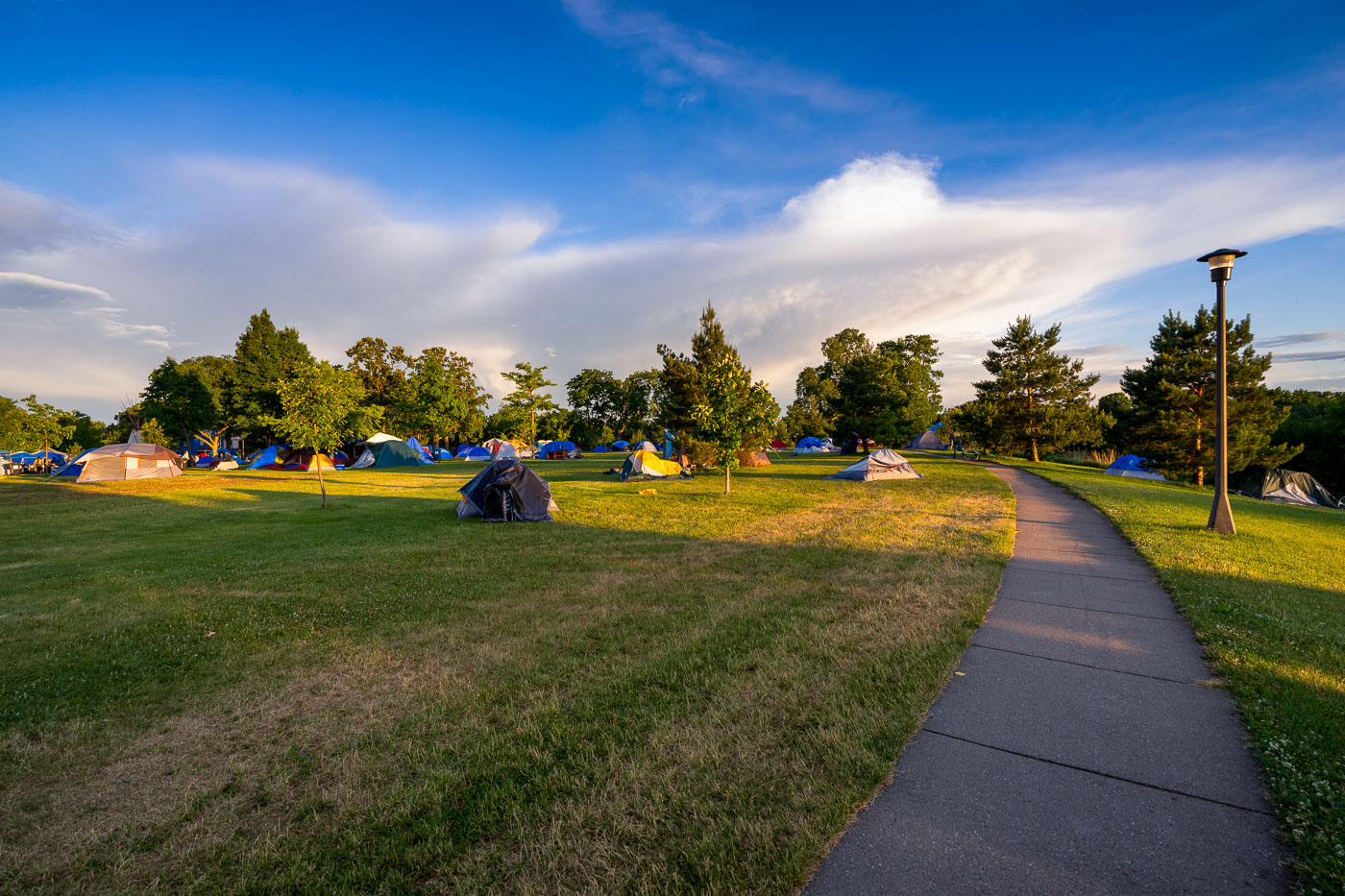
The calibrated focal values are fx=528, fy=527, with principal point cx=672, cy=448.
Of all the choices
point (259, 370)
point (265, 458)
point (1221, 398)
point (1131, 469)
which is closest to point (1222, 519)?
point (1221, 398)

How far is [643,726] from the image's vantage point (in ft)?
13.6

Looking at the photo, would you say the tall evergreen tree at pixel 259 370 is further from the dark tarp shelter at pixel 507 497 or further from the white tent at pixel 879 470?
the white tent at pixel 879 470

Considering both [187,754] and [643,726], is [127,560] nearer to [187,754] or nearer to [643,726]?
[187,754]

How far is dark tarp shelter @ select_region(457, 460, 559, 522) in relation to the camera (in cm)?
1476

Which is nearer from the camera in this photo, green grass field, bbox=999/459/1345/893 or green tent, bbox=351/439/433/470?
green grass field, bbox=999/459/1345/893

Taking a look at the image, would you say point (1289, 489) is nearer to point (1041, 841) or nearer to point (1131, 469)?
point (1131, 469)

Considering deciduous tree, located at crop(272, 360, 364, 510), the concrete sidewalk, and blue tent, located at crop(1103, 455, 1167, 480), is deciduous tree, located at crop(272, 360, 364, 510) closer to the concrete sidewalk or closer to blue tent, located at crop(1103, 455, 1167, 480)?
the concrete sidewalk

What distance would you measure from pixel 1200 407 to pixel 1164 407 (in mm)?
1688

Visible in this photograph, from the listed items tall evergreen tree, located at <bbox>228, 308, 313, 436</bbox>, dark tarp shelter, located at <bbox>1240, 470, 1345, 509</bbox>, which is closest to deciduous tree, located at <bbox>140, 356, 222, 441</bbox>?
tall evergreen tree, located at <bbox>228, 308, 313, 436</bbox>

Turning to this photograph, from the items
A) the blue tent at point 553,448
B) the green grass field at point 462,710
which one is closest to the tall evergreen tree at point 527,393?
the blue tent at point 553,448

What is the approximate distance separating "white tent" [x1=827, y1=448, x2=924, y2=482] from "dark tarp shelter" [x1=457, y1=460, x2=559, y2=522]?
50.1 ft

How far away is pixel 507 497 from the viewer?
1486 centimetres

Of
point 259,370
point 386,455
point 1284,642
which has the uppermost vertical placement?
point 259,370

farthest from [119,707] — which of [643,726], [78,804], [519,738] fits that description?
[643,726]
